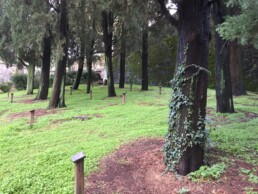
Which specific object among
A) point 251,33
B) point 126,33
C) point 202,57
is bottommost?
point 202,57

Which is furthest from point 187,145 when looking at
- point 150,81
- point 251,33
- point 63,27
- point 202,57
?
point 150,81

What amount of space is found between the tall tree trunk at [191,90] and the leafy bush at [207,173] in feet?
0.30

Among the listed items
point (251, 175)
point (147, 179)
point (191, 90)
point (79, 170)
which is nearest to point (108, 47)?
point (191, 90)

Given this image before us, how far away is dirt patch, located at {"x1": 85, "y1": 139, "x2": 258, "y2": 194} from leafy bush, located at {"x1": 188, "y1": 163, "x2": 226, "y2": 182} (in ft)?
0.21

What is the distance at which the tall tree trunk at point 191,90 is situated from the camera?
3.53 metres

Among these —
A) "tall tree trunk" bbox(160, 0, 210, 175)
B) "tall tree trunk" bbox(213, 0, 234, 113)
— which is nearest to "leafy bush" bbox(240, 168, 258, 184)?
"tall tree trunk" bbox(160, 0, 210, 175)

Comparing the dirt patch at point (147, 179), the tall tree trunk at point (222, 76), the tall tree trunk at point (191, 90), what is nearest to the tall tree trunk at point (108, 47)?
the tall tree trunk at point (222, 76)

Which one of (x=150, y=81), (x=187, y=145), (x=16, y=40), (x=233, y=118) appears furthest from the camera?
(x=150, y=81)

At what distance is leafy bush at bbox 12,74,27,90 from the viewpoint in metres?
23.1

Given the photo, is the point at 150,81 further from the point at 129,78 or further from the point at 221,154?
the point at 221,154

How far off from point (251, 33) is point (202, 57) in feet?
3.49

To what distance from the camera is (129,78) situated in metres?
21.8

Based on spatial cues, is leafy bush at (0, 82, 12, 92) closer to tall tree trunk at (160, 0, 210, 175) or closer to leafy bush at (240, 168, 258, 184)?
tall tree trunk at (160, 0, 210, 175)

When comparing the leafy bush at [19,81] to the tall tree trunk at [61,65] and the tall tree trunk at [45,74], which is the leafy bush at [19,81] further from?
the tall tree trunk at [61,65]
